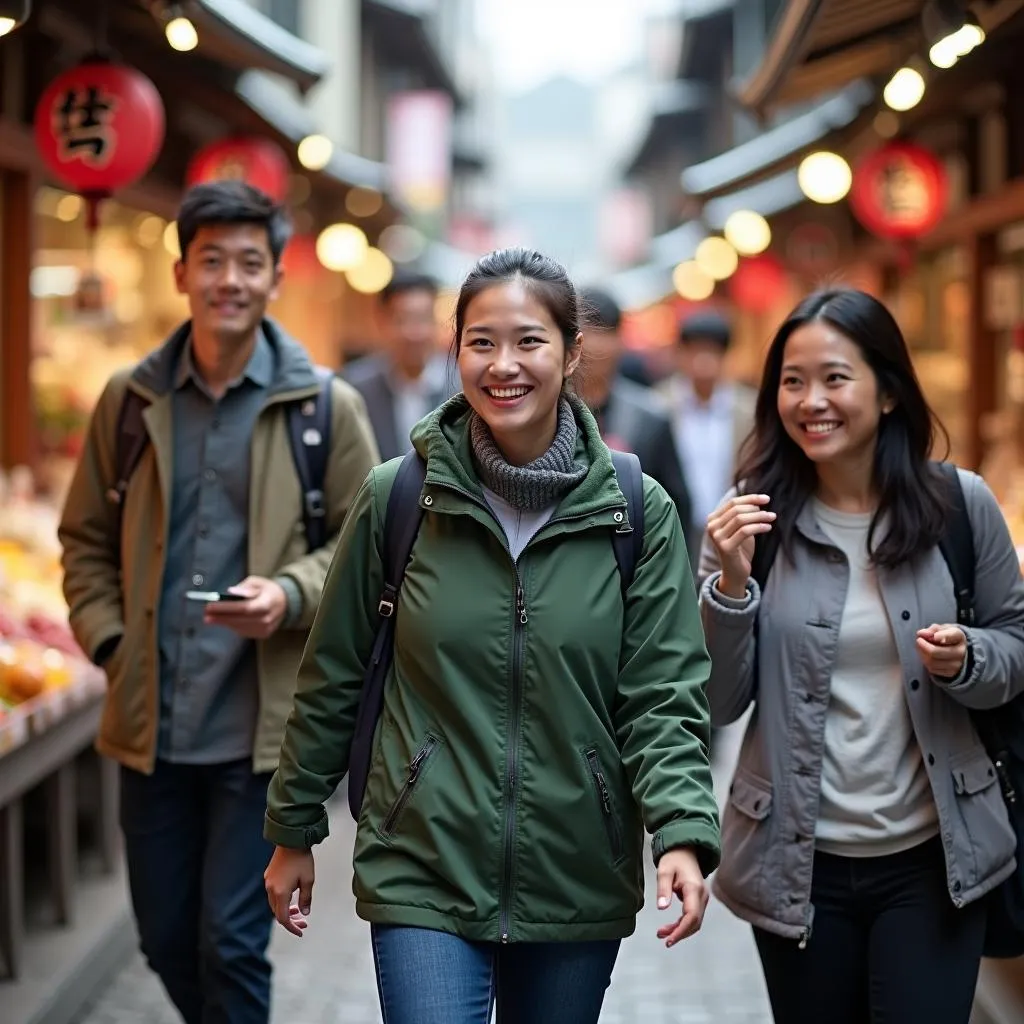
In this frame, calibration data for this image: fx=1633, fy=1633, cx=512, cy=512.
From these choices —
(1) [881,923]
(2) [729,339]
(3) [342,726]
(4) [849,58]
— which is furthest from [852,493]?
(4) [849,58]

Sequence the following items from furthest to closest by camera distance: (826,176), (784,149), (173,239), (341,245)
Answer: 1. (341,245)
2. (784,149)
3. (826,176)
4. (173,239)

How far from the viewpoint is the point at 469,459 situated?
3.25 meters

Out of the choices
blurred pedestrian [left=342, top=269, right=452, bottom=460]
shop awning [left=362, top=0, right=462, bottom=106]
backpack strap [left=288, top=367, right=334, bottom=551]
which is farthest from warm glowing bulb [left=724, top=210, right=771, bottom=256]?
backpack strap [left=288, top=367, right=334, bottom=551]

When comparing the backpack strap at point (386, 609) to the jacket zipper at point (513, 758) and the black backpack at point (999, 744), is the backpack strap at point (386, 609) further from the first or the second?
the black backpack at point (999, 744)

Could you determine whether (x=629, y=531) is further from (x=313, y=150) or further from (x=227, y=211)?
(x=313, y=150)

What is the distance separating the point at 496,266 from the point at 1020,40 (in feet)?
23.7

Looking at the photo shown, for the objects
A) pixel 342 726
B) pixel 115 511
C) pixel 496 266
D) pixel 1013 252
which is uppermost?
pixel 1013 252

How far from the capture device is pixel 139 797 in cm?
430

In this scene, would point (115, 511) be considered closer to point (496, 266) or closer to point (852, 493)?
point (496, 266)

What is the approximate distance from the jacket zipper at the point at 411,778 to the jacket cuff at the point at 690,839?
0.45 m

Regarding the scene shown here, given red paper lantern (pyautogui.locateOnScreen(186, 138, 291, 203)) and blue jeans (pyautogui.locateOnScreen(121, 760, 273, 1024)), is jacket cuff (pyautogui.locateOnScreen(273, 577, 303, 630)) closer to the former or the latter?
blue jeans (pyautogui.locateOnScreen(121, 760, 273, 1024))

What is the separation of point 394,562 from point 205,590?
1210 mm

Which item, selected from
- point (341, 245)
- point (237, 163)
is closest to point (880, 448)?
point (237, 163)

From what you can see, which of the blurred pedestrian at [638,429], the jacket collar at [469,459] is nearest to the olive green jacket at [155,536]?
the jacket collar at [469,459]
